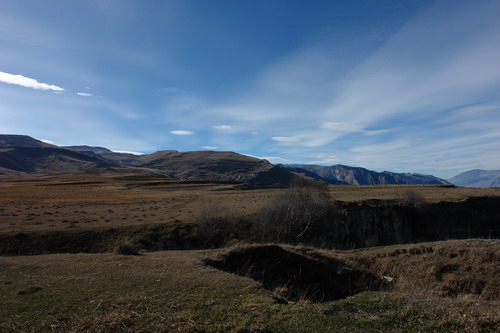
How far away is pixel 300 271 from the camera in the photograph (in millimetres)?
18031

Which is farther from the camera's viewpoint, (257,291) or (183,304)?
(257,291)

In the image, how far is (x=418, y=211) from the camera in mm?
46812

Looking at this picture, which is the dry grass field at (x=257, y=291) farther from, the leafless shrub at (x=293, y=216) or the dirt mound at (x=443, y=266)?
the leafless shrub at (x=293, y=216)

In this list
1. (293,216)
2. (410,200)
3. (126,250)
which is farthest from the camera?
(410,200)

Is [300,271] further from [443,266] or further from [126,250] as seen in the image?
[126,250]

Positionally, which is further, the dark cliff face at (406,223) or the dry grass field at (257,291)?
the dark cliff face at (406,223)

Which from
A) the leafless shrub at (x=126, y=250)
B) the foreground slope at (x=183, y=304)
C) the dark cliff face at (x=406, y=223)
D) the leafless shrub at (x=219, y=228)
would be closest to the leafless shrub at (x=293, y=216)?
the leafless shrub at (x=219, y=228)

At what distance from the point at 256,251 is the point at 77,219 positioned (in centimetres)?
2806

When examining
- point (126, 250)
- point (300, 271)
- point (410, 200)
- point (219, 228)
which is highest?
point (410, 200)

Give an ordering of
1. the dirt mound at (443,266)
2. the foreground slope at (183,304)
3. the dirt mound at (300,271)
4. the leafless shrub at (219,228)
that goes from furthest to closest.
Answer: the leafless shrub at (219,228) < the dirt mound at (300,271) < the dirt mound at (443,266) < the foreground slope at (183,304)

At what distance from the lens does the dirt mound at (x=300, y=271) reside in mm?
16609

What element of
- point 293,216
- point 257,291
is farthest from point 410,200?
point 257,291

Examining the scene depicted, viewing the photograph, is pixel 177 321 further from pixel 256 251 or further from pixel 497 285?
pixel 497 285

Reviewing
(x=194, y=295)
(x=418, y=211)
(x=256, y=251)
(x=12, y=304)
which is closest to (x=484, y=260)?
(x=256, y=251)
